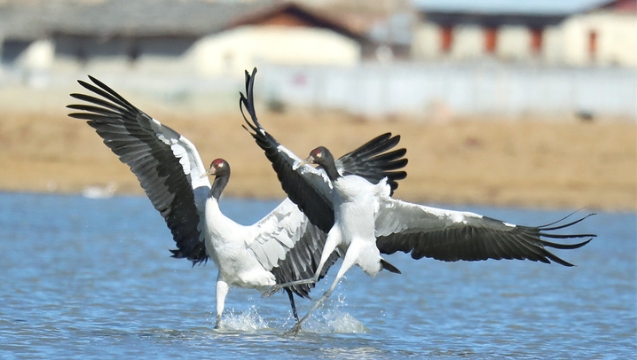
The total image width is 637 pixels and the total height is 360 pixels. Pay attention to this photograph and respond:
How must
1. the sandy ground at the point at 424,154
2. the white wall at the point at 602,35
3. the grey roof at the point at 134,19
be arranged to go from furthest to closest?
the white wall at the point at 602,35, the grey roof at the point at 134,19, the sandy ground at the point at 424,154

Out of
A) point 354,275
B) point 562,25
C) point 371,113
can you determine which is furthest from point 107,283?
point 562,25

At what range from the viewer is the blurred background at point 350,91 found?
2597 centimetres

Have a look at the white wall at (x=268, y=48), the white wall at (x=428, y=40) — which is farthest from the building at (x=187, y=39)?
the white wall at (x=428, y=40)

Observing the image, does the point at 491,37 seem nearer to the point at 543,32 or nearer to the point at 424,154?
the point at 543,32

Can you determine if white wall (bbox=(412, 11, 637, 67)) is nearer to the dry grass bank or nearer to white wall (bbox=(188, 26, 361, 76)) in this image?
white wall (bbox=(188, 26, 361, 76))

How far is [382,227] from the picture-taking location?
1053 centimetres

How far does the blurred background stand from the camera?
26.0m

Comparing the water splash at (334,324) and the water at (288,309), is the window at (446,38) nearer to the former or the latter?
the water at (288,309)

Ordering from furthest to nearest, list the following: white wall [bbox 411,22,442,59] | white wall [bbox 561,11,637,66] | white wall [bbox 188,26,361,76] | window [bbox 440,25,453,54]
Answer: white wall [bbox 411,22,442,59] → window [bbox 440,25,453,54] → white wall [bbox 561,11,637,66] → white wall [bbox 188,26,361,76]

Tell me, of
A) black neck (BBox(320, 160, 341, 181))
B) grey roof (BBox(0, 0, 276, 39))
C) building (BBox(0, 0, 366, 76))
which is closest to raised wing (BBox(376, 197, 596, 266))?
black neck (BBox(320, 160, 341, 181))

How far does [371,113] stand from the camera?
32.8 metres

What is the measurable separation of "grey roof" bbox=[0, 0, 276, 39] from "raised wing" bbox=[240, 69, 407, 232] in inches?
1160

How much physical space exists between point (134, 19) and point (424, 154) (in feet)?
54.6

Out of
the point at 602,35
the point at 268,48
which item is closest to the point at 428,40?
the point at 602,35
